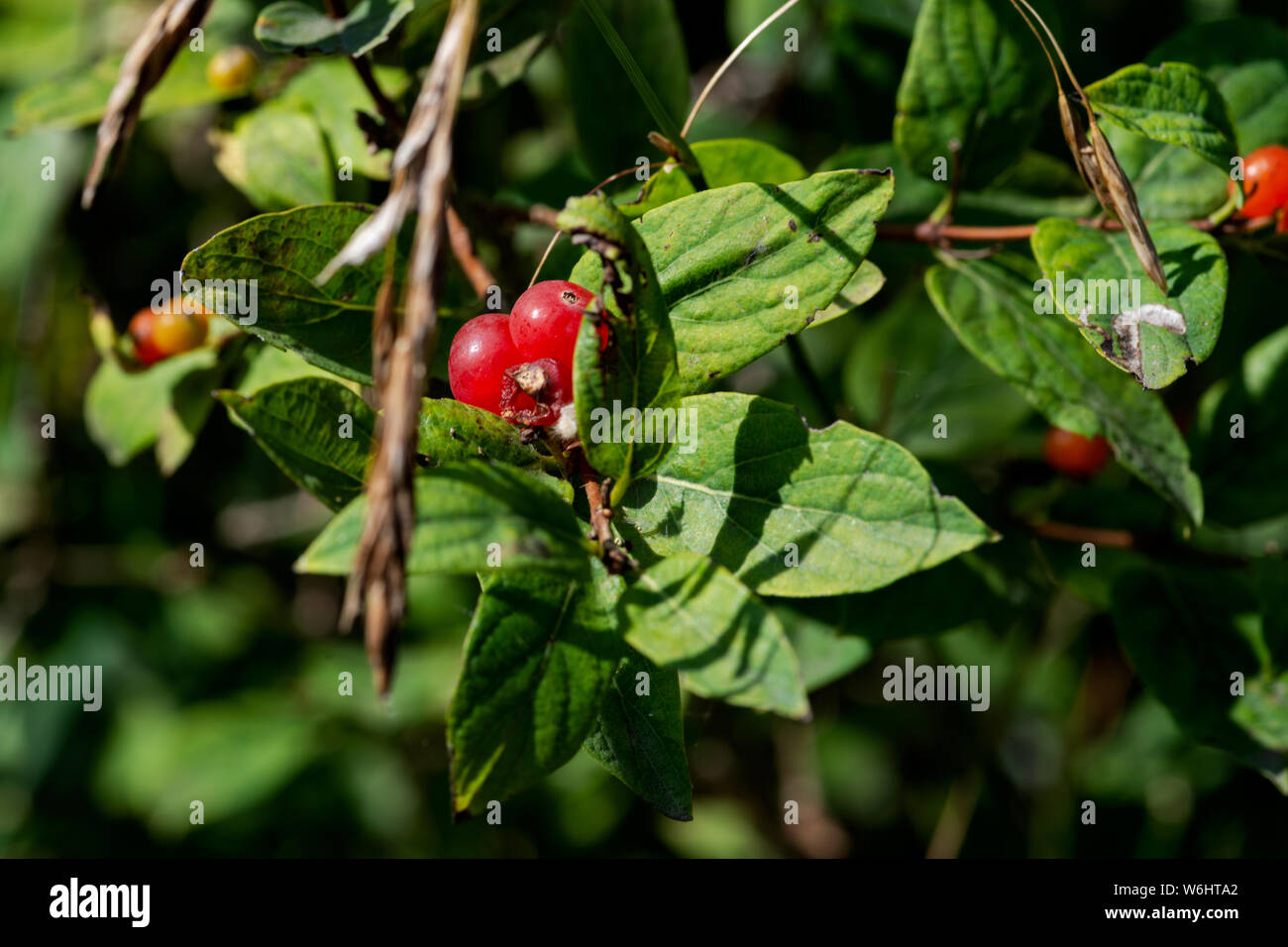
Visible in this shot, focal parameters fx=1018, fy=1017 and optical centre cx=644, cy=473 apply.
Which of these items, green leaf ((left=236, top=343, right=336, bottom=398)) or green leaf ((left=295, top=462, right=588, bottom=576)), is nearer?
green leaf ((left=295, top=462, right=588, bottom=576))

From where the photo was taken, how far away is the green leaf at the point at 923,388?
1775 mm

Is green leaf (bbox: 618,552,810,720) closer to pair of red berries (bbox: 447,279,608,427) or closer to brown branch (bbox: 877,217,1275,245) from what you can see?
pair of red berries (bbox: 447,279,608,427)

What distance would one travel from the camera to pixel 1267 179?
1250mm

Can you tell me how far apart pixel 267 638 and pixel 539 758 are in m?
2.14

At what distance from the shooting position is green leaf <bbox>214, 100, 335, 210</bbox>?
Result: 57.4 inches

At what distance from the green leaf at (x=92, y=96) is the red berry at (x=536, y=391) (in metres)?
0.95

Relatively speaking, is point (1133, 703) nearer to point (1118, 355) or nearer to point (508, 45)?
point (1118, 355)

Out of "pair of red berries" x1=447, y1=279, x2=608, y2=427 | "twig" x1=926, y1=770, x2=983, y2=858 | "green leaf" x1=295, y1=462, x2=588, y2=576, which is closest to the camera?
"green leaf" x1=295, y1=462, x2=588, y2=576

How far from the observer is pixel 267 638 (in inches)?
111

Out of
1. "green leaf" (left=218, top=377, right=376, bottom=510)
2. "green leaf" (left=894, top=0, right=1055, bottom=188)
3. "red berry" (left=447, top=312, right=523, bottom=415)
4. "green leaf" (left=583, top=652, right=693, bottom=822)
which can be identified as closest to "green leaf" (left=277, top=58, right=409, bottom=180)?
"red berry" (left=447, top=312, right=523, bottom=415)

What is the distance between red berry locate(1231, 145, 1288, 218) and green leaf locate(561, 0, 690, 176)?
0.78m

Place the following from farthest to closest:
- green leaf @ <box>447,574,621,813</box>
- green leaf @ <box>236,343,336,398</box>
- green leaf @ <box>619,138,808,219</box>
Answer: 1. green leaf @ <box>236,343,336,398</box>
2. green leaf @ <box>619,138,808,219</box>
3. green leaf @ <box>447,574,621,813</box>

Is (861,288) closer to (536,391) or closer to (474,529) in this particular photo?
(536,391)
